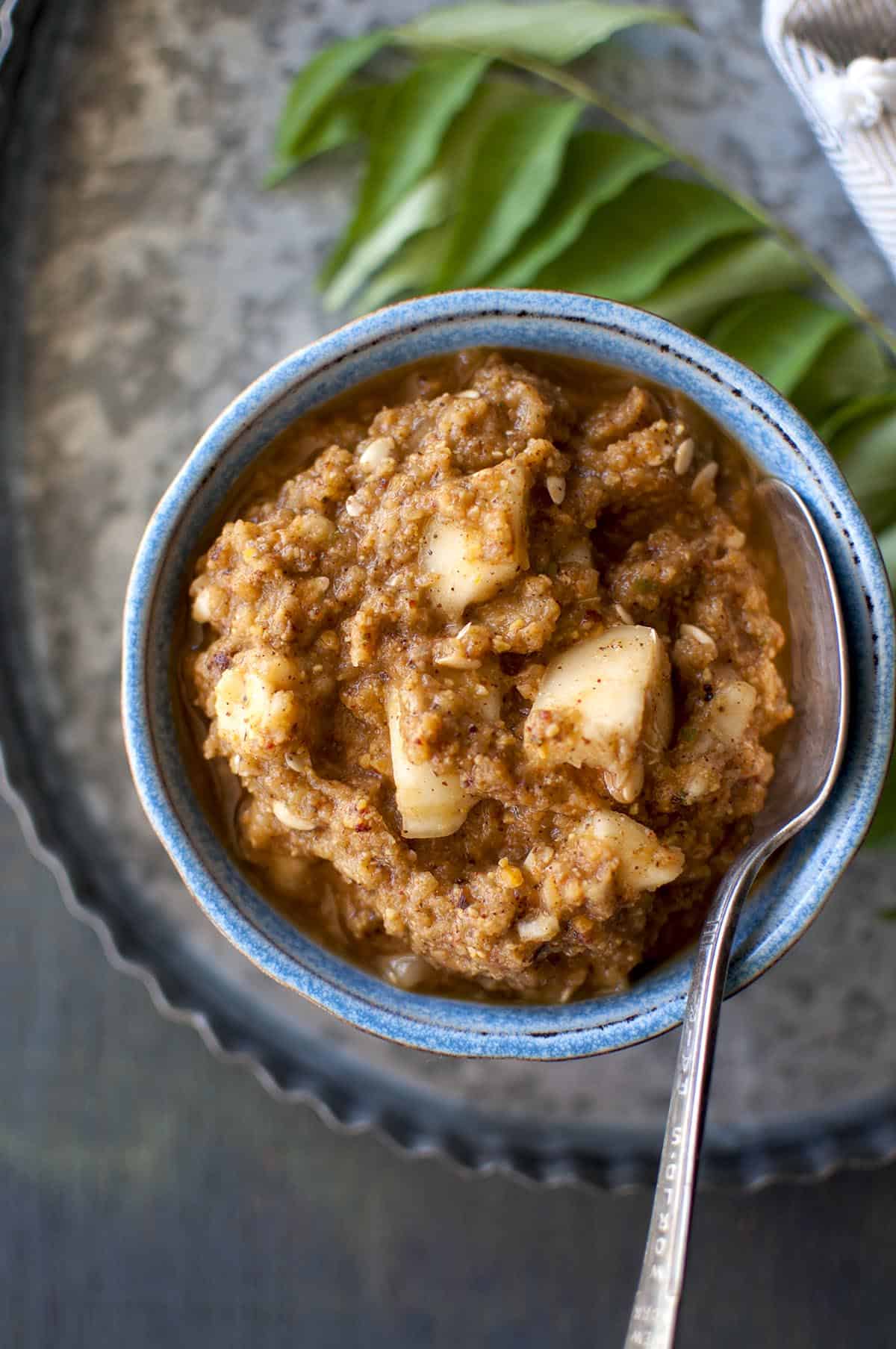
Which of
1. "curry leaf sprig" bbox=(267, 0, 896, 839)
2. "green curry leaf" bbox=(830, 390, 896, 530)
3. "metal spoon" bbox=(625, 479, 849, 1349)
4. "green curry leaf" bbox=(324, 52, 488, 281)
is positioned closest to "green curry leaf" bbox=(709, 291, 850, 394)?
"curry leaf sprig" bbox=(267, 0, 896, 839)

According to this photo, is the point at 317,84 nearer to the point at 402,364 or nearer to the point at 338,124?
the point at 338,124

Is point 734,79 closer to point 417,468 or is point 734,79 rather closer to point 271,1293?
point 417,468

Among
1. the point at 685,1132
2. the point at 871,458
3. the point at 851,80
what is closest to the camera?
the point at 685,1132

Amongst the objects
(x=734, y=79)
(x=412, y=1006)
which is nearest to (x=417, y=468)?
(x=412, y=1006)

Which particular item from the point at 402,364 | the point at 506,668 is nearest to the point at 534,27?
the point at 402,364

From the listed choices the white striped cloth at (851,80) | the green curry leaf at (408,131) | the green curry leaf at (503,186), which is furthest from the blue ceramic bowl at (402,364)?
the white striped cloth at (851,80)
